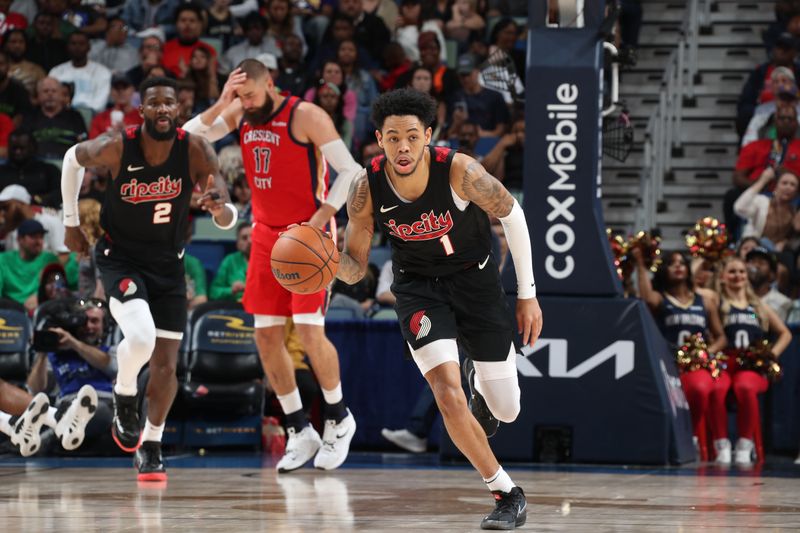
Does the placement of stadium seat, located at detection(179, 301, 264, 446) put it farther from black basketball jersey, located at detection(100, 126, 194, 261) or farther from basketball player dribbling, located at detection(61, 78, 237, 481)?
black basketball jersey, located at detection(100, 126, 194, 261)

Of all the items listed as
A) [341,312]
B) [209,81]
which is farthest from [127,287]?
[209,81]

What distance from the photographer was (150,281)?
7.28 metres

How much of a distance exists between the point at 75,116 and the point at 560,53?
20.7 feet

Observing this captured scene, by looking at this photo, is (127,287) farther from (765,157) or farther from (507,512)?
(765,157)

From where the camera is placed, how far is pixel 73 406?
24.4ft

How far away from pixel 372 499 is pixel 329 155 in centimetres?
234

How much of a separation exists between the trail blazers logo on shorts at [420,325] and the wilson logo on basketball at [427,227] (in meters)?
0.34

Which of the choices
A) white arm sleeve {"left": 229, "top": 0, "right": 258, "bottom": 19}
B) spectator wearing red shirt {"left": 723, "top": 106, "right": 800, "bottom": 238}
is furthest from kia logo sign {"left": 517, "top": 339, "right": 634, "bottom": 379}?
white arm sleeve {"left": 229, "top": 0, "right": 258, "bottom": 19}

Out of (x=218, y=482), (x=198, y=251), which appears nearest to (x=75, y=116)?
(x=198, y=251)

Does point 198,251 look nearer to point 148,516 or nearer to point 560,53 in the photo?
point 560,53

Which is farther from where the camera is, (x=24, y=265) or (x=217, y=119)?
(x=24, y=265)

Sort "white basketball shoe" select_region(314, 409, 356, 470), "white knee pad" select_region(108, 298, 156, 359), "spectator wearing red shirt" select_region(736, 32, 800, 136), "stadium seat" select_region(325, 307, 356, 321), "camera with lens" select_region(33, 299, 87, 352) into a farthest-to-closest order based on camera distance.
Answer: "spectator wearing red shirt" select_region(736, 32, 800, 136)
"stadium seat" select_region(325, 307, 356, 321)
"camera with lens" select_region(33, 299, 87, 352)
"white basketball shoe" select_region(314, 409, 356, 470)
"white knee pad" select_region(108, 298, 156, 359)

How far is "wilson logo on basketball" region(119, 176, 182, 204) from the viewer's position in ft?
23.7

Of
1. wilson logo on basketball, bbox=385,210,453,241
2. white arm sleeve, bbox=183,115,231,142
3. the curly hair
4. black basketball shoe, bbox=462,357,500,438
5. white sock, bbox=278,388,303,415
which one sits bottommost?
white sock, bbox=278,388,303,415
